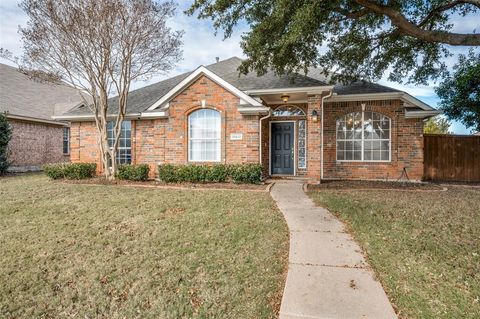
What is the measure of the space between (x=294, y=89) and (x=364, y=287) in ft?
27.4

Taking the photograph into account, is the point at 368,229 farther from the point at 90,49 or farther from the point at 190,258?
the point at 90,49

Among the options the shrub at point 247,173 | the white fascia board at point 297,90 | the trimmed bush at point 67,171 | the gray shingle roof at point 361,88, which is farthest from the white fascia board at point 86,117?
the gray shingle roof at point 361,88

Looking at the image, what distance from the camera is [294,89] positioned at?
1066 centimetres

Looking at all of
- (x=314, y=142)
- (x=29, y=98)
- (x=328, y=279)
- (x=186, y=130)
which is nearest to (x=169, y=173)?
(x=186, y=130)

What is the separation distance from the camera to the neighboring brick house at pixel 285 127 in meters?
11.1

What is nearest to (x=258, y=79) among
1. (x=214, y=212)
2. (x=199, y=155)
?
(x=199, y=155)

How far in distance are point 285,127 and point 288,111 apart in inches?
28.1

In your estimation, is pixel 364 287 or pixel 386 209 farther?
Answer: pixel 386 209

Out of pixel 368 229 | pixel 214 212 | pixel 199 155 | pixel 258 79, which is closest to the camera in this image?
pixel 368 229

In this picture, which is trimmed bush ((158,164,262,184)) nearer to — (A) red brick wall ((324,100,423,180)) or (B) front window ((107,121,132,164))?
(B) front window ((107,121,132,164))

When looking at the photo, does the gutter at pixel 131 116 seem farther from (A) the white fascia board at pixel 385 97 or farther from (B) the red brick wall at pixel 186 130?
(A) the white fascia board at pixel 385 97

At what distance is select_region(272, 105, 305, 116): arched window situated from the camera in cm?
1252

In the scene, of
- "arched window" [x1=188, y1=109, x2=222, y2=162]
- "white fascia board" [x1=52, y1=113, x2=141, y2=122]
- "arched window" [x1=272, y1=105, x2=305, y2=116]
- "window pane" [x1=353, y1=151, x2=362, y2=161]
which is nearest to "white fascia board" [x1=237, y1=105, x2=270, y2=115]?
"arched window" [x1=188, y1=109, x2=222, y2=162]

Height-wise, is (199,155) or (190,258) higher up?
(199,155)
